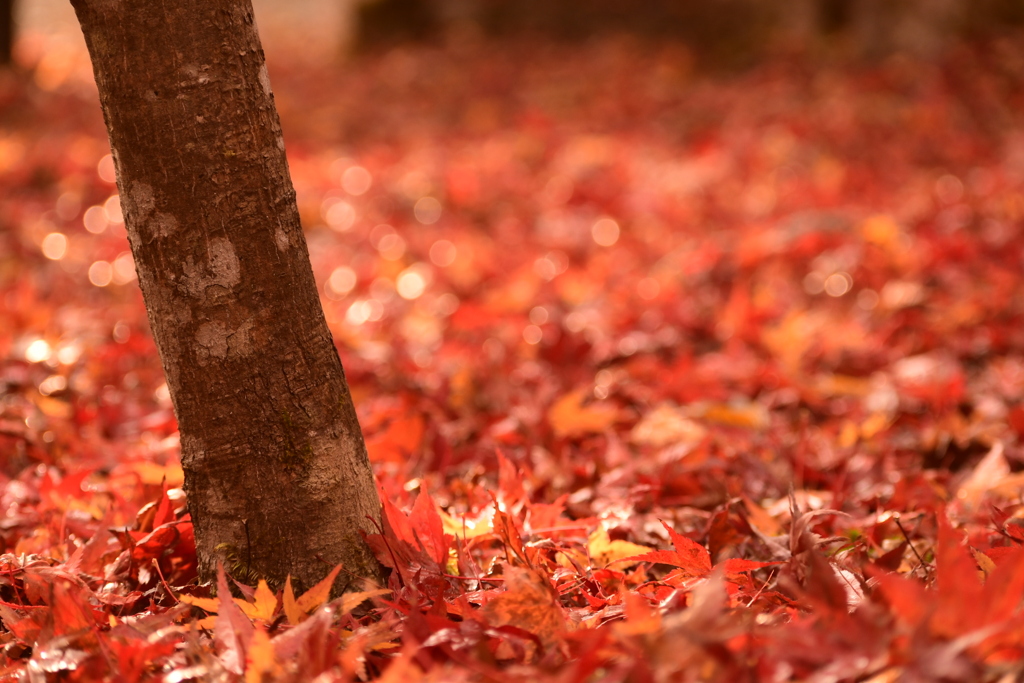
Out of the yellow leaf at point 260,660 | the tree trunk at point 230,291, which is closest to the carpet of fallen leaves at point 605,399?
the yellow leaf at point 260,660

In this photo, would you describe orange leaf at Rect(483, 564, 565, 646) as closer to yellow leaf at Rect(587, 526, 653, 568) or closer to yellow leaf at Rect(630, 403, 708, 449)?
yellow leaf at Rect(587, 526, 653, 568)

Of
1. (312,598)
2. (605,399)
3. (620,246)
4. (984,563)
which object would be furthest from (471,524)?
(620,246)

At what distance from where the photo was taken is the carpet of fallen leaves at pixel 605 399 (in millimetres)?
1186

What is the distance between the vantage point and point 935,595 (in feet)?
3.53

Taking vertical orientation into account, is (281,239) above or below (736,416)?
above

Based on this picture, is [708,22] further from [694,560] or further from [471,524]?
[694,560]

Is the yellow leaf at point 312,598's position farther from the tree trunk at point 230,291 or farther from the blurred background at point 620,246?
the blurred background at point 620,246

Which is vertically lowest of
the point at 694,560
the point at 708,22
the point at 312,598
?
the point at 694,560

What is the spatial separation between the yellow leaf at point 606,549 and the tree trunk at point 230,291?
1.33ft

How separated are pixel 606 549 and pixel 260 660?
27.5 inches

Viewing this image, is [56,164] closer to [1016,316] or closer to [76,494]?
[76,494]

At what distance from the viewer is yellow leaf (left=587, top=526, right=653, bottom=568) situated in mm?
1600

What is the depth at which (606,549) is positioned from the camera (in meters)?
1.61

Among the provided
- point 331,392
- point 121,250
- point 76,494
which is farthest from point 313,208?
point 331,392
